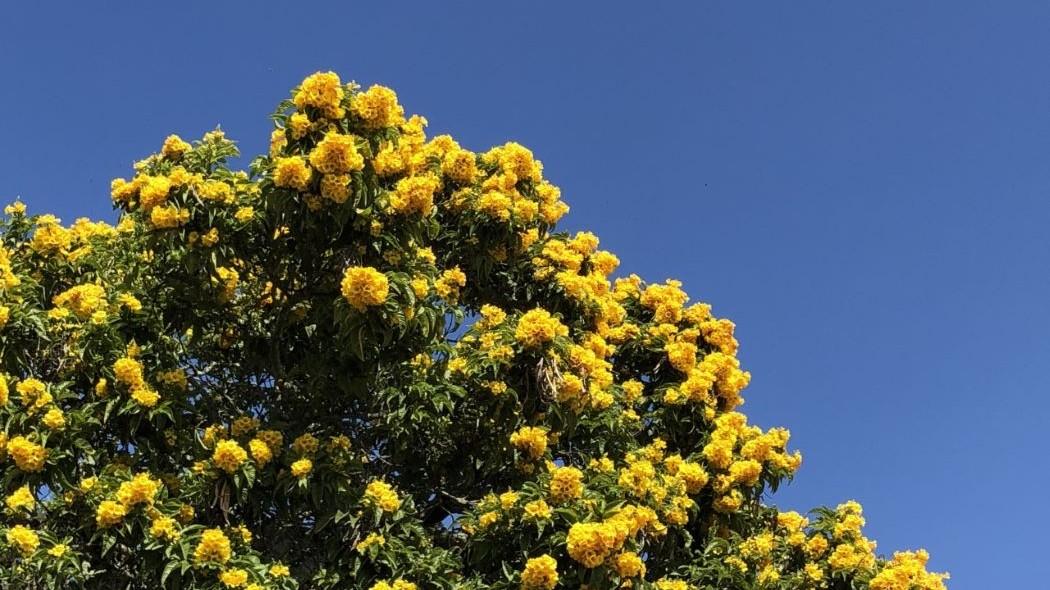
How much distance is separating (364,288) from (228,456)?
1550mm

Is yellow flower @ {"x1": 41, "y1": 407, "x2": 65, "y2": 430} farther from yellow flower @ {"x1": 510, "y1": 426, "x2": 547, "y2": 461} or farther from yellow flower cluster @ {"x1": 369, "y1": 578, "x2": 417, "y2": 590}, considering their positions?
yellow flower @ {"x1": 510, "y1": 426, "x2": 547, "y2": 461}

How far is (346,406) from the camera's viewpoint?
25.9 feet

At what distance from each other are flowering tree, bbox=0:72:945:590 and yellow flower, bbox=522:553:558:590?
2 cm

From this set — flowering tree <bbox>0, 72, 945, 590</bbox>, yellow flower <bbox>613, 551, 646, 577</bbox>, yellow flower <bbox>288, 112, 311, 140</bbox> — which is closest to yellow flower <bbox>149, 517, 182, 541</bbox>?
flowering tree <bbox>0, 72, 945, 590</bbox>

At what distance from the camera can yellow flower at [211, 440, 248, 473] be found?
21.4ft

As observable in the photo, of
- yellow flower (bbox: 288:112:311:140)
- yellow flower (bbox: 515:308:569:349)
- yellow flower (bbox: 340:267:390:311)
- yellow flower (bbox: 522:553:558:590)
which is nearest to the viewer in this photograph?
yellow flower (bbox: 340:267:390:311)

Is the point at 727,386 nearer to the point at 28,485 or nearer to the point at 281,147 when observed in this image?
the point at 281,147

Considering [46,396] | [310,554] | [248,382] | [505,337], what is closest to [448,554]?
[310,554]

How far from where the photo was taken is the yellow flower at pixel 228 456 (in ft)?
21.4

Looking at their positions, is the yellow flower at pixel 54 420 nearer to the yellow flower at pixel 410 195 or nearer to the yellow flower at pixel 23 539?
the yellow flower at pixel 23 539

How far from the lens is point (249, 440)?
22.7 ft

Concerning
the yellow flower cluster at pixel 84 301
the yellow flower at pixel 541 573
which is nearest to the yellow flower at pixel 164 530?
the yellow flower cluster at pixel 84 301

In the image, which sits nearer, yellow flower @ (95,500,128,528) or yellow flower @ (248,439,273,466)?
yellow flower @ (95,500,128,528)

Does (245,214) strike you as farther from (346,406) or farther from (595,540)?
(595,540)
